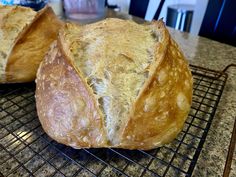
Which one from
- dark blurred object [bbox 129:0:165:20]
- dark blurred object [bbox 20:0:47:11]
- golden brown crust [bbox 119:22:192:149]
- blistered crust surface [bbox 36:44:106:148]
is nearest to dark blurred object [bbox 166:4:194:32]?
dark blurred object [bbox 129:0:165:20]

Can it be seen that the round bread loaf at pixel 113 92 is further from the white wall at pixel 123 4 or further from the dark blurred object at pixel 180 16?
the white wall at pixel 123 4

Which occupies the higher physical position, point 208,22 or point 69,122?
point 69,122

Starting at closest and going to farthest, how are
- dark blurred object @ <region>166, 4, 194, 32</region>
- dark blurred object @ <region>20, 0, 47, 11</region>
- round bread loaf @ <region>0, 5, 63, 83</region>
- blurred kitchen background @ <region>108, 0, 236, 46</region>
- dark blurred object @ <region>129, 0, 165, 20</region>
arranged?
round bread loaf @ <region>0, 5, 63, 83</region> < dark blurred object @ <region>20, 0, 47, 11</region> < blurred kitchen background @ <region>108, 0, 236, 46</region> < dark blurred object @ <region>129, 0, 165, 20</region> < dark blurred object @ <region>166, 4, 194, 32</region>

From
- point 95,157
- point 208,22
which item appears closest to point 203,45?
point 208,22

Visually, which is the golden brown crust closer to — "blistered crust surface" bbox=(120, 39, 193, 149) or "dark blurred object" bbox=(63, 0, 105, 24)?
"blistered crust surface" bbox=(120, 39, 193, 149)

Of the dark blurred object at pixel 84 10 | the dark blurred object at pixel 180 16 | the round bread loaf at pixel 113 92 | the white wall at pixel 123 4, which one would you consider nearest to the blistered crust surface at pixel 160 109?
the round bread loaf at pixel 113 92

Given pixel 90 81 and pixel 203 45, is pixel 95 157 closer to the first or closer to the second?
pixel 90 81

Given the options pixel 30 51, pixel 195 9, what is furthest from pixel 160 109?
pixel 195 9
